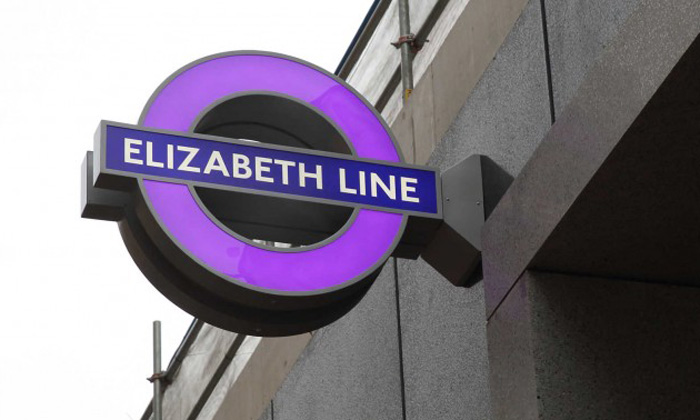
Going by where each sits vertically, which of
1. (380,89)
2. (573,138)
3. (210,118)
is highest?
(380,89)

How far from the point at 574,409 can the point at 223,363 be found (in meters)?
6.48

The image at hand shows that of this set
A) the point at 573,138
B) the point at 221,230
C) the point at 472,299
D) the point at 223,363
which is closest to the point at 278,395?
the point at 223,363

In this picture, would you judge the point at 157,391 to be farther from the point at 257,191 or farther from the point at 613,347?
the point at 613,347

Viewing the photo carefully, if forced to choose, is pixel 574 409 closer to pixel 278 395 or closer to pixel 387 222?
pixel 387 222

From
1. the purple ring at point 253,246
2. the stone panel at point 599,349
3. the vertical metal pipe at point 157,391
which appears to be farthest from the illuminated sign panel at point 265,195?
the vertical metal pipe at point 157,391

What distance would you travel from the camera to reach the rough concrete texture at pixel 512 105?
718cm

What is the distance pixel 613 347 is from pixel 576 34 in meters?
1.44

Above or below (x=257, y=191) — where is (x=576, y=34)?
above

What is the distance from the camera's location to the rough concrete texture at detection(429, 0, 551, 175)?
7.18 m

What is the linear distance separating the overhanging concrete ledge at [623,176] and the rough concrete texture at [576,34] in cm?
52

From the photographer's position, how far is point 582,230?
6.19 meters

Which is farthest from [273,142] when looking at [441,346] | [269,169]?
[441,346]

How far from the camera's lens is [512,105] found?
24.4 feet

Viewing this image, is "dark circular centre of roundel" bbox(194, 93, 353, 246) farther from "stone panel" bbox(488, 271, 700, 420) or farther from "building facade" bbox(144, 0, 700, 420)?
"stone panel" bbox(488, 271, 700, 420)
